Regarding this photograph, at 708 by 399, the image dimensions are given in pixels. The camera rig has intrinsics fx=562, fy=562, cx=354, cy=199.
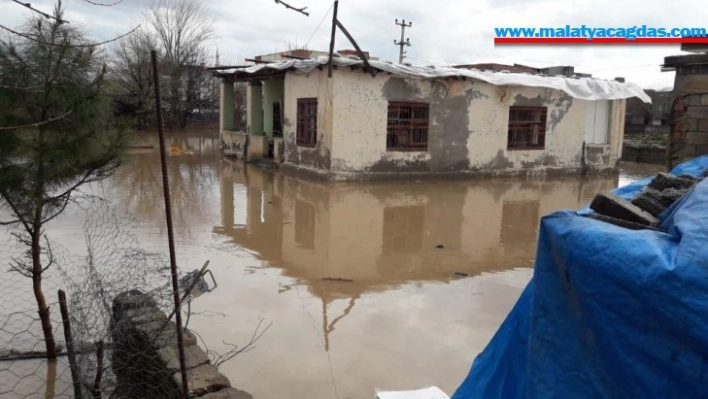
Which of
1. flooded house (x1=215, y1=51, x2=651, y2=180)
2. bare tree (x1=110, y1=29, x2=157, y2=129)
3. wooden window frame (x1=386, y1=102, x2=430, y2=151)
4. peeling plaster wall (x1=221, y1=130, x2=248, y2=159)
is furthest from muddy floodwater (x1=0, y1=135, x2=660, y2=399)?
bare tree (x1=110, y1=29, x2=157, y2=129)

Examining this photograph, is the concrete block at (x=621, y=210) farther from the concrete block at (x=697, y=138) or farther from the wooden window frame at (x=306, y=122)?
the wooden window frame at (x=306, y=122)

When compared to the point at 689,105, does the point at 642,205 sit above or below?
below

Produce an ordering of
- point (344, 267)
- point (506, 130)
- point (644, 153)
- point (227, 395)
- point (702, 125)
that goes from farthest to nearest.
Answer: point (644, 153) < point (506, 130) < point (344, 267) < point (702, 125) < point (227, 395)

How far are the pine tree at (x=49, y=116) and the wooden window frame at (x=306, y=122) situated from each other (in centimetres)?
1091

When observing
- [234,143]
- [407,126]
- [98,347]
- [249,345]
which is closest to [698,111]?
[249,345]

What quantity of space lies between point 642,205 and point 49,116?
3.60 m

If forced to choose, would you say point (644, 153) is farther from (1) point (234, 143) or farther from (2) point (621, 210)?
(2) point (621, 210)

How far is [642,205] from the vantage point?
→ 7.92 feet

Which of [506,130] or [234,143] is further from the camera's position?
[234,143]

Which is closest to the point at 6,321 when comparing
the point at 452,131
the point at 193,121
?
the point at 452,131

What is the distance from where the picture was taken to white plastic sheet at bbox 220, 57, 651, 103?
13.8 m

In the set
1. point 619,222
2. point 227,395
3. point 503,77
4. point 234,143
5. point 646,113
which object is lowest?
point 227,395

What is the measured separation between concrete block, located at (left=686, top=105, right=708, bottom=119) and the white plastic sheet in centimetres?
923

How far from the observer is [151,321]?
12.6 feet
